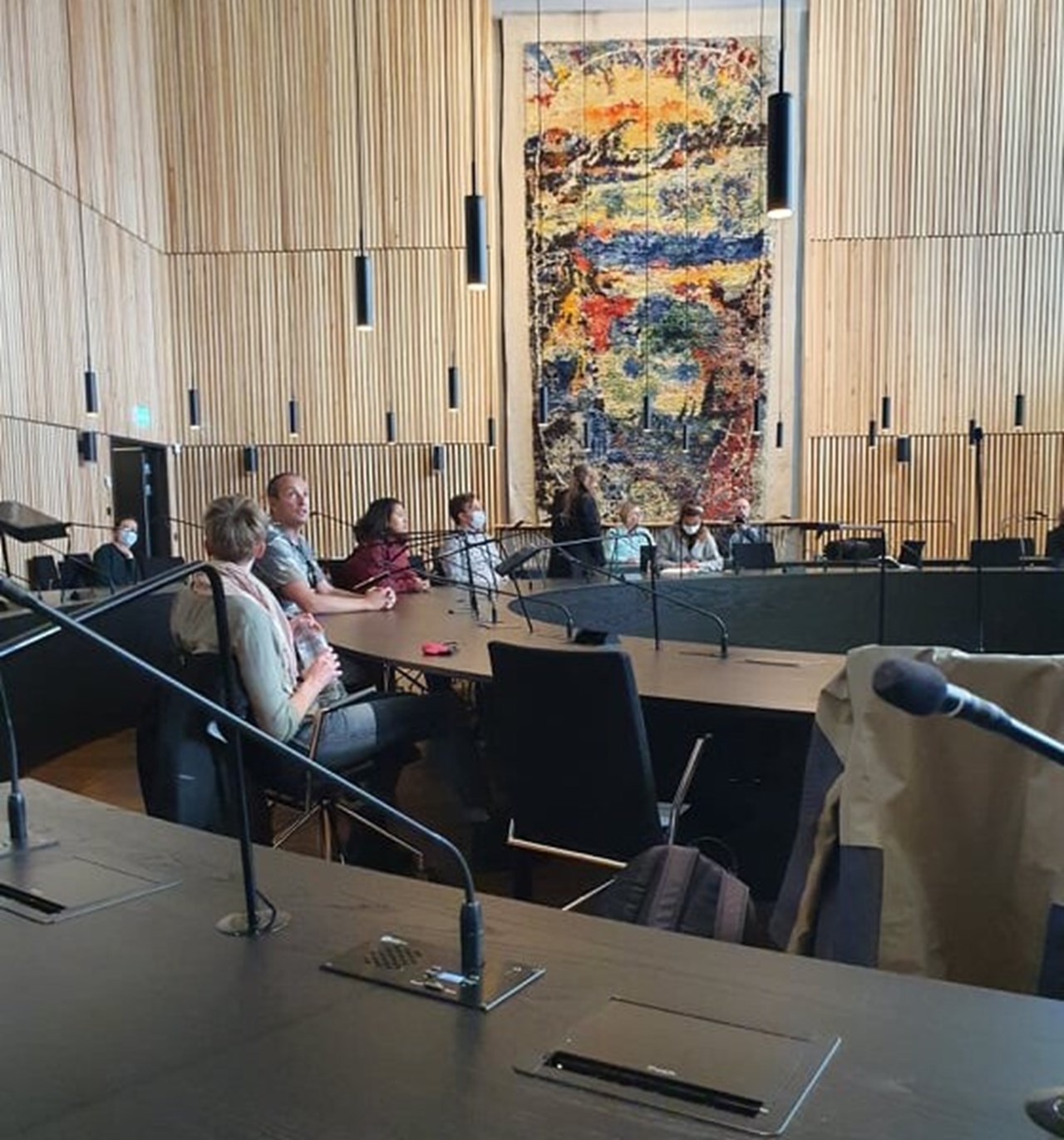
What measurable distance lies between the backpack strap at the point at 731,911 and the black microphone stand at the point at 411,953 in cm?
52

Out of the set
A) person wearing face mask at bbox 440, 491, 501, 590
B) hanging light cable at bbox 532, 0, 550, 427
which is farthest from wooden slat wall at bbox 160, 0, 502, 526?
person wearing face mask at bbox 440, 491, 501, 590

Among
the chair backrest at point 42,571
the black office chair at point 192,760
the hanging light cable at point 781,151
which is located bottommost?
the chair backrest at point 42,571

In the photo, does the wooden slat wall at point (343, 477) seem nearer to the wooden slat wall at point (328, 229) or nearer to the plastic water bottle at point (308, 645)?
the wooden slat wall at point (328, 229)

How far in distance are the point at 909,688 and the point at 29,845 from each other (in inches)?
60.5

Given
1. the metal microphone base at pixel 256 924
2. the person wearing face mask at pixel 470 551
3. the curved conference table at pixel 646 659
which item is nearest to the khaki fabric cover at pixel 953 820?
the metal microphone base at pixel 256 924

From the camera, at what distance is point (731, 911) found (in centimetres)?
162

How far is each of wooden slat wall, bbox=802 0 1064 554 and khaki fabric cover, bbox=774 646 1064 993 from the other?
11.3 meters

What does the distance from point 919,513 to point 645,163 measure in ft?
18.0

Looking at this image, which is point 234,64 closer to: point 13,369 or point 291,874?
point 13,369

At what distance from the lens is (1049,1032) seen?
1.00m

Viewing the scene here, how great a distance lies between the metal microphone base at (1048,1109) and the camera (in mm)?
840

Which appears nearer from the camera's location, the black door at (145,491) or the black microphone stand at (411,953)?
the black microphone stand at (411,953)

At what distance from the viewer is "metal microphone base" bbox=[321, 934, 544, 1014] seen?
3.66ft

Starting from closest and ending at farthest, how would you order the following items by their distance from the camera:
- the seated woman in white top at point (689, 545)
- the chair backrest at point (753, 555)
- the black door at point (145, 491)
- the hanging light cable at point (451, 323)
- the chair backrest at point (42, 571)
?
the chair backrest at point (42, 571)
the chair backrest at point (753, 555)
the seated woman in white top at point (689, 545)
the black door at point (145, 491)
the hanging light cable at point (451, 323)
